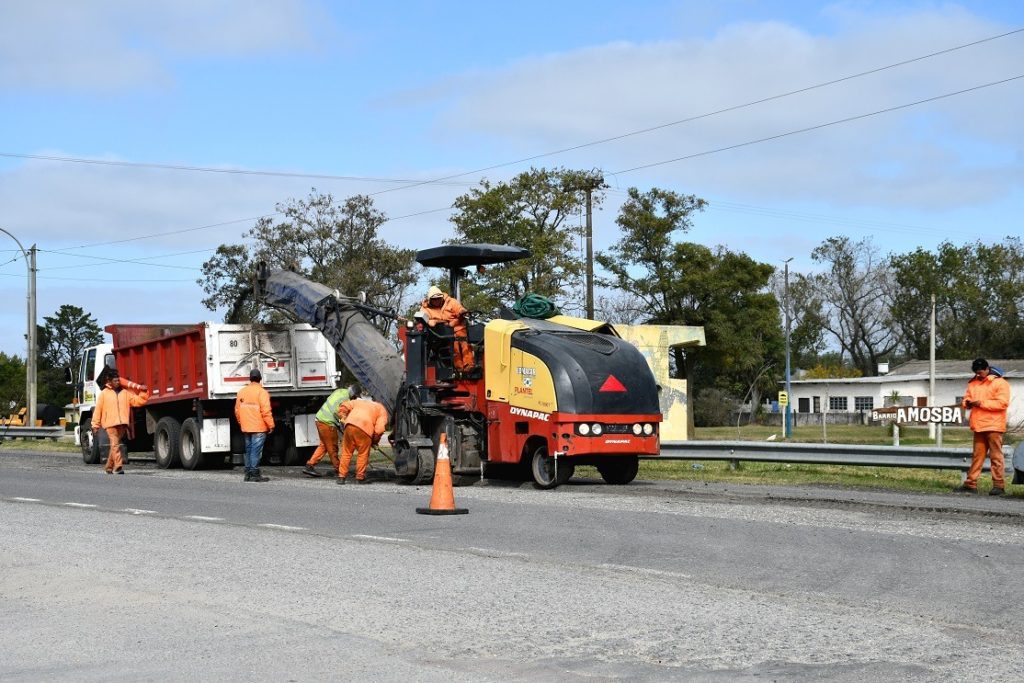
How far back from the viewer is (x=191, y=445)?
82.5 ft

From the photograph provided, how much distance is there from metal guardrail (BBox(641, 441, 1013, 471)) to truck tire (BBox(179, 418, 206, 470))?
8597 mm

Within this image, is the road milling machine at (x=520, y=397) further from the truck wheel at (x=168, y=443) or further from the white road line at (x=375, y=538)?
the truck wheel at (x=168, y=443)

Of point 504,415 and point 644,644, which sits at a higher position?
point 504,415

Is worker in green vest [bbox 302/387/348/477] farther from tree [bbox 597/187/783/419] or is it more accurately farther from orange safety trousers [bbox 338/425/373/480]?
tree [bbox 597/187/783/419]

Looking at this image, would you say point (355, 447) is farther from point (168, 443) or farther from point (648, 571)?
point (648, 571)

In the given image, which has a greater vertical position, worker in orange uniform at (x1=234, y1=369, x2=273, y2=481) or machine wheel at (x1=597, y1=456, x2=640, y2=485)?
worker in orange uniform at (x1=234, y1=369, x2=273, y2=481)

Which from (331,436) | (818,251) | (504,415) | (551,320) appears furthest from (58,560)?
(818,251)

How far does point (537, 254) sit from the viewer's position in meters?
46.6

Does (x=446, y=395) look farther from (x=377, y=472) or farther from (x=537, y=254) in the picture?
(x=537, y=254)

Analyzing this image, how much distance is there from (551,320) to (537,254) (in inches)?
1065

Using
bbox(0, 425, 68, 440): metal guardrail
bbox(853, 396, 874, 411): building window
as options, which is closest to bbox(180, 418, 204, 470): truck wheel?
bbox(0, 425, 68, 440): metal guardrail

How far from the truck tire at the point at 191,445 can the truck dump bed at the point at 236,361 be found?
56 centimetres

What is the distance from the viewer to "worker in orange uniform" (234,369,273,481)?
20969mm

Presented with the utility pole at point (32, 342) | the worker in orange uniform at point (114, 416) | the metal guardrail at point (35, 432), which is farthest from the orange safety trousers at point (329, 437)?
the utility pole at point (32, 342)
